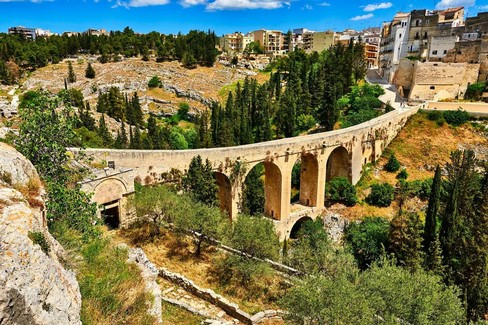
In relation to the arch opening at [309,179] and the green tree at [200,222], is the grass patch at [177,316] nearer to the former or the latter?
the green tree at [200,222]

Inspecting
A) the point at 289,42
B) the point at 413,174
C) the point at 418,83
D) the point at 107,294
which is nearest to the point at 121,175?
the point at 107,294

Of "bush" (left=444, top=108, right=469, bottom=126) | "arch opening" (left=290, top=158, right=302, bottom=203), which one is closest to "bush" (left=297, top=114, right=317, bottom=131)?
"arch opening" (left=290, top=158, right=302, bottom=203)

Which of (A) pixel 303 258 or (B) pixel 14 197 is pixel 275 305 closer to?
(A) pixel 303 258

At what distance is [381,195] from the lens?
29.0 metres

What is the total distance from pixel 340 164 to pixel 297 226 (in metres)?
6.80

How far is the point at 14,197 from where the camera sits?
17.1ft

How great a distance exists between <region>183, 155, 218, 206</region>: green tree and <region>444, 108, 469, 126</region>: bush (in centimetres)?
2628

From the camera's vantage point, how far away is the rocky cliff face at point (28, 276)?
4023 mm

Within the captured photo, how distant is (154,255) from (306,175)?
55.3 feet

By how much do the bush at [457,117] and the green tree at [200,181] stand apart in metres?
26.3

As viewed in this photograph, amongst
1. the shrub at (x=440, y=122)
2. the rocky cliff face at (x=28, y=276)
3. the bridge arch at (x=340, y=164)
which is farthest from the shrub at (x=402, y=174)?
the rocky cliff face at (x=28, y=276)

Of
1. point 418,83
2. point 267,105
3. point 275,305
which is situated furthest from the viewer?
point 267,105

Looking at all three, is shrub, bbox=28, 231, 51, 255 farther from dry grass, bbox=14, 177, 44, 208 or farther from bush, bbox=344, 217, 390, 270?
bush, bbox=344, 217, 390, 270

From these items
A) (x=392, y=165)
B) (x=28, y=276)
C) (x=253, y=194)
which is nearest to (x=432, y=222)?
(x=392, y=165)
